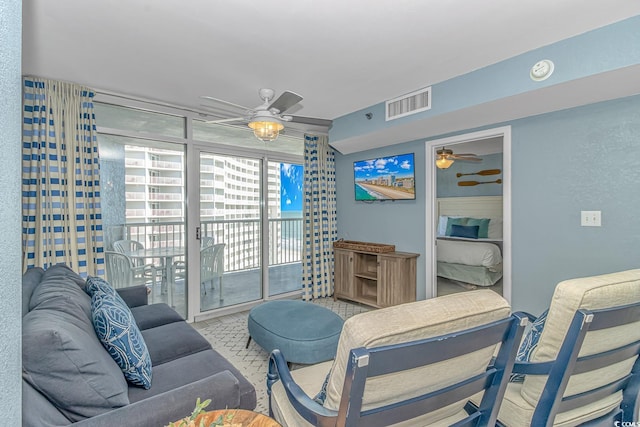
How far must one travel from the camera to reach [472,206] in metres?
5.78

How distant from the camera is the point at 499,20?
2.00 meters

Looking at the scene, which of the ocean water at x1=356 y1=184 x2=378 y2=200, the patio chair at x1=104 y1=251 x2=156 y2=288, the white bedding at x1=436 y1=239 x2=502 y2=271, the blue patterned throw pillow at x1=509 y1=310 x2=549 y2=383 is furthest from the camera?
the white bedding at x1=436 y1=239 x2=502 y2=271

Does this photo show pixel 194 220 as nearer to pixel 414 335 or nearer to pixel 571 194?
pixel 414 335

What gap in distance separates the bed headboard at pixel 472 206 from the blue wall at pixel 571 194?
244 cm

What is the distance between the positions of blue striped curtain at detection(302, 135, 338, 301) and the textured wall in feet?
12.6

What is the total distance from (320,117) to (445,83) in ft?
5.51

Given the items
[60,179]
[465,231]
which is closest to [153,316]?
[60,179]

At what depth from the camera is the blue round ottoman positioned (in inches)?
88.1

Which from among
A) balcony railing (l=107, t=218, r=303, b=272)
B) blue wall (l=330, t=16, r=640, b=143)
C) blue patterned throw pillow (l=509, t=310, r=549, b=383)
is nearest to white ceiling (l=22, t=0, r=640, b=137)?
blue wall (l=330, t=16, r=640, b=143)

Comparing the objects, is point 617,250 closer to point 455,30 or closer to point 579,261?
point 579,261

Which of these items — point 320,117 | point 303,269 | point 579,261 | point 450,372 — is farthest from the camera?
point 303,269

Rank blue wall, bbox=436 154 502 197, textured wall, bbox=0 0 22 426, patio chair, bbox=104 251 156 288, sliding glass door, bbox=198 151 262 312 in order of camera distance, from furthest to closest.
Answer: blue wall, bbox=436 154 502 197
sliding glass door, bbox=198 151 262 312
patio chair, bbox=104 251 156 288
textured wall, bbox=0 0 22 426

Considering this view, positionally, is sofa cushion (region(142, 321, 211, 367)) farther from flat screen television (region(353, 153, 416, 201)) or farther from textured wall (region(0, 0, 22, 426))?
flat screen television (region(353, 153, 416, 201))

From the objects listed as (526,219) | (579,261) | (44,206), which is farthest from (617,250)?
(44,206)
